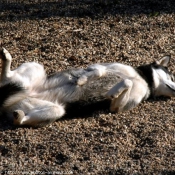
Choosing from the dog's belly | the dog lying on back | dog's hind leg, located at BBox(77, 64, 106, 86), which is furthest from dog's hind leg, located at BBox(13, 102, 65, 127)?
dog's hind leg, located at BBox(77, 64, 106, 86)

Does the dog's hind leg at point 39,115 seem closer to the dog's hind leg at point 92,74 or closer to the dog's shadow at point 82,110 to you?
the dog's shadow at point 82,110

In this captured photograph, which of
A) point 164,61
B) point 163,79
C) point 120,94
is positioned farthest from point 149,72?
point 120,94

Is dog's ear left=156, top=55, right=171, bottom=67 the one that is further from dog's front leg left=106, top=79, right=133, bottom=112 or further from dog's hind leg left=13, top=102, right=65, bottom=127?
dog's hind leg left=13, top=102, right=65, bottom=127

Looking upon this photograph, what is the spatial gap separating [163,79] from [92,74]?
1.06 metres

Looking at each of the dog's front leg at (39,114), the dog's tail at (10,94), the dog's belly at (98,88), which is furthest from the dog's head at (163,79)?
the dog's tail at (10,94)

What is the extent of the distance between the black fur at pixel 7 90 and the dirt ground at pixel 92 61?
0.25 metres

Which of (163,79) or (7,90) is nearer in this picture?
(7,90)

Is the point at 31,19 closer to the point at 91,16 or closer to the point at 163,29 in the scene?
the point at 91,16

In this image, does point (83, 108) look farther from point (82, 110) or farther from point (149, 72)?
point (149, 72)

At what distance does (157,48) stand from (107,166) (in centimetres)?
A: 307

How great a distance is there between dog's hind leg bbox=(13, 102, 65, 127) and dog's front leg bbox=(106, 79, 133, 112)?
571 mm

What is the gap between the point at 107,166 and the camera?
16.2ft

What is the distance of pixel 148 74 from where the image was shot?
655 centimetres

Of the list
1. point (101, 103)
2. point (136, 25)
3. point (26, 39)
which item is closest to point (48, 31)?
point (26, 39)
